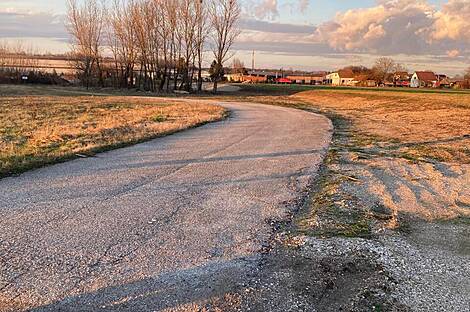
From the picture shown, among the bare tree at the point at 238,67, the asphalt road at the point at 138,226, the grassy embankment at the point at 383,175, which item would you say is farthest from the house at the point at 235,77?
the asphalt road at the point at 138,226

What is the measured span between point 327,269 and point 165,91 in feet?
165

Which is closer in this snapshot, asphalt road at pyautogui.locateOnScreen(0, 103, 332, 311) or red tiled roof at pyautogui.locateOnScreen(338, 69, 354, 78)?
asphalt road at pyautogui.locateOnScreen(0, 103, 332, 311)

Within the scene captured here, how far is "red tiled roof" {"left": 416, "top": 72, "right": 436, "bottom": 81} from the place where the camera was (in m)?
121

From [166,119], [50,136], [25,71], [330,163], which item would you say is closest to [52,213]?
[330,163]

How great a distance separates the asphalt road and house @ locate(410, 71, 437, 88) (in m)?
111

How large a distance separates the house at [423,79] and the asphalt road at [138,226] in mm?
110513

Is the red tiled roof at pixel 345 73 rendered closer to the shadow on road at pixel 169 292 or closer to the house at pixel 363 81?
the house at pixel 363 81

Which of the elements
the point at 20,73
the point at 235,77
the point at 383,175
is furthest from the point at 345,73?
the point at 383,175

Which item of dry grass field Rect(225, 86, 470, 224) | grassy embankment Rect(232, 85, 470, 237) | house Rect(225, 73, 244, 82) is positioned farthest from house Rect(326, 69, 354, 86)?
dry grass field Rect(225, 86, 470, 224)

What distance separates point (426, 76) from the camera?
12400 centimetres

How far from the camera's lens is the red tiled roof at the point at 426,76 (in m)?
121

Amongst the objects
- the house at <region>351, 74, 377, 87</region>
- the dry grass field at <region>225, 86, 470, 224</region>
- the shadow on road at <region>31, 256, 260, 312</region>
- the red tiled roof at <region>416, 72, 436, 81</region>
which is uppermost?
the red tiled roof at <region>416, 72, 436, 81</region>

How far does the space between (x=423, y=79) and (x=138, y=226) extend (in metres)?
129

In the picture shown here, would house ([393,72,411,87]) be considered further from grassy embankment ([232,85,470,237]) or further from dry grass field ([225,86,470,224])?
dry grass field ([225,86,470,224])
